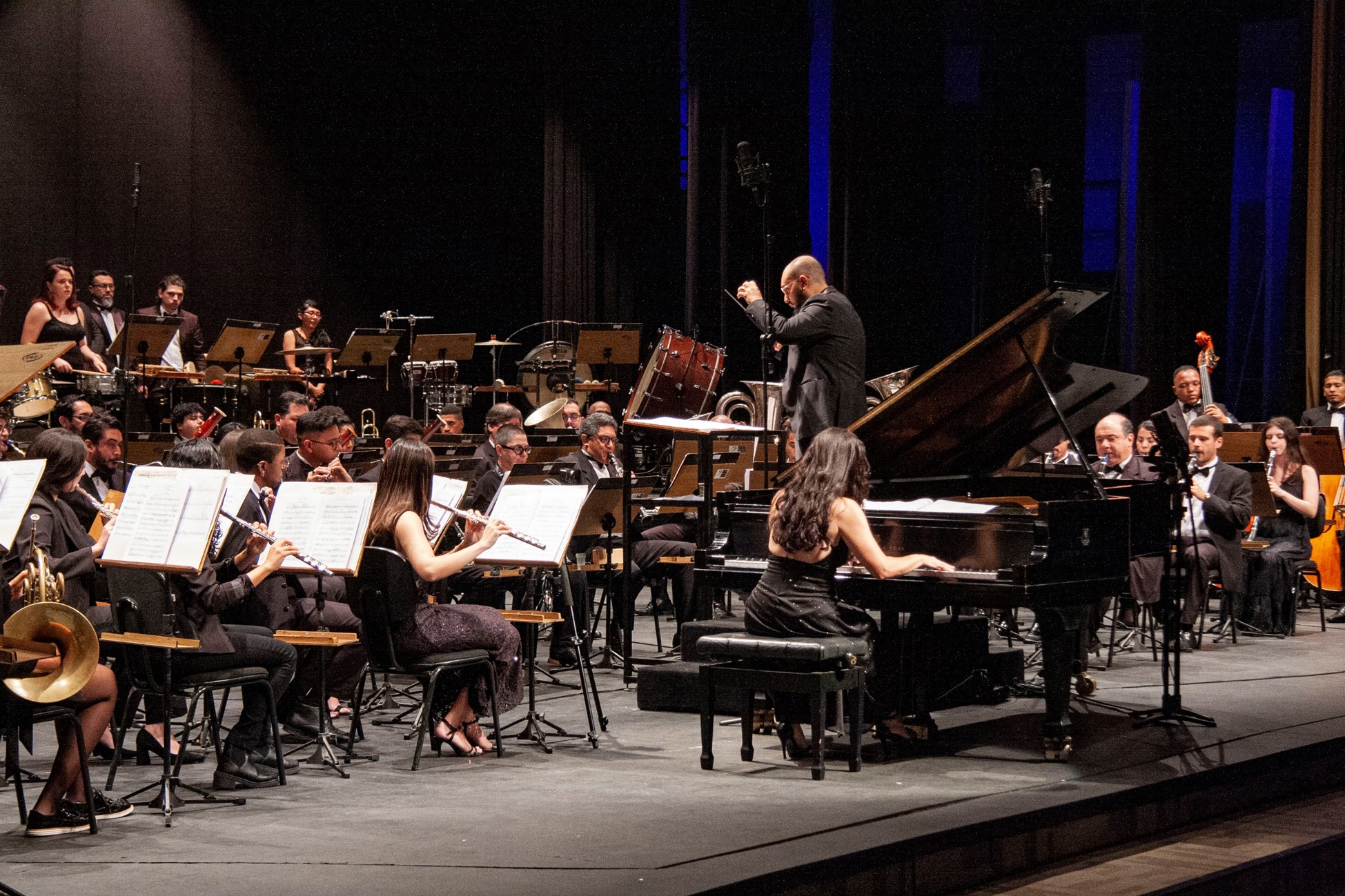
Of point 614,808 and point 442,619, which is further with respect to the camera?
point 442,619

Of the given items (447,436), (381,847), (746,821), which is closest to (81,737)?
(381,847)

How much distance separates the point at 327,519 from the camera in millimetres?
5461

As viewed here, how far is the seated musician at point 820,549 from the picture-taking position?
5230 millimetres

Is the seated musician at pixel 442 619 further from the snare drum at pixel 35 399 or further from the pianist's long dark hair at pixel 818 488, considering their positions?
the snare drum at pixel 35 399

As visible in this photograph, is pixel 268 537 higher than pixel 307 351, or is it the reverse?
pixel 307 351

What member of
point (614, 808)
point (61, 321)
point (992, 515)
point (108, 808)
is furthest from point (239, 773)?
point (61, 321)

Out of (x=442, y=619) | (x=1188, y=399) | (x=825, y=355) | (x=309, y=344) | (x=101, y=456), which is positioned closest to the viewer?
(x=442, y=619)

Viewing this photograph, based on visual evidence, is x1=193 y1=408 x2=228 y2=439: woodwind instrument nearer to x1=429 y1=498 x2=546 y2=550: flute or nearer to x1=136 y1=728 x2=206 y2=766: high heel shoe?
x1=136 y1=728 x2=206 y2=766: high heel shoe

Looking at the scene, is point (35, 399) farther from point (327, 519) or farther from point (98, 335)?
point (327, 519)

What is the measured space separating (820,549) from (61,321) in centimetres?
664

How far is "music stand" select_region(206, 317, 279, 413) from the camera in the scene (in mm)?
10539

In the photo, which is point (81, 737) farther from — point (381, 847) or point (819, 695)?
point (819, 695)

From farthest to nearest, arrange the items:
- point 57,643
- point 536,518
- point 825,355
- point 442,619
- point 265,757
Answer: point 825,355, point 536,518, point 442,619, point 265,757, point 57,643

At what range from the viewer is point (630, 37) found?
14781mm
